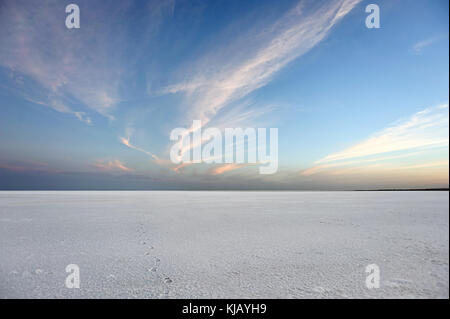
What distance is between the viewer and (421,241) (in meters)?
4.08

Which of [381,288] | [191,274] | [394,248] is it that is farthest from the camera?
[394,248]

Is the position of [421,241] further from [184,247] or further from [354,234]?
[184,247]

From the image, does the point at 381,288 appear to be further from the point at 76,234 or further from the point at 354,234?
the point at 76,234

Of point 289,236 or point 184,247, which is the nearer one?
point 184,247

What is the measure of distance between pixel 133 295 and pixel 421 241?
4864mm

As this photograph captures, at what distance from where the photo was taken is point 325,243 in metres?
4.24

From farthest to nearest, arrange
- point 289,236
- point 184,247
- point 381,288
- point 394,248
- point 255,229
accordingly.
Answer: point 255,229 → point 289,236 → point 184,247 → point 394,248 → point 381,288

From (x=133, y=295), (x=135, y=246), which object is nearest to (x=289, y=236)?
(x=135, y=246)

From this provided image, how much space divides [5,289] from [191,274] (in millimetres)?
2014

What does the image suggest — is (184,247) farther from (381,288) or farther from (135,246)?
(381,288)
